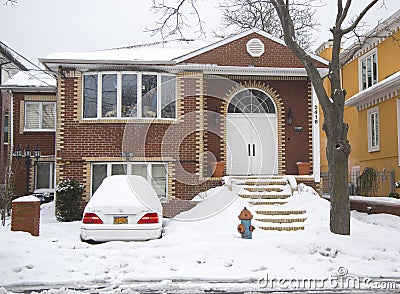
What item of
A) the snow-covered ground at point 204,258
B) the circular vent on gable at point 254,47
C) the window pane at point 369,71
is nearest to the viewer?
the snow-covered ground at point 204,258

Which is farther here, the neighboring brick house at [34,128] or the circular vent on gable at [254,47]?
the neighboring brick house at [34,128]

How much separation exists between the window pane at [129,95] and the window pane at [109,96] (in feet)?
0.93

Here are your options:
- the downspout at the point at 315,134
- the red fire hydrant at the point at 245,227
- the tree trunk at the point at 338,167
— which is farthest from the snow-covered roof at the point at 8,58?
the tree trunk at the point at 338,167

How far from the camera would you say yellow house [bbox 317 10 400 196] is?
17.8 m

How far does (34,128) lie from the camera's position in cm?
2095

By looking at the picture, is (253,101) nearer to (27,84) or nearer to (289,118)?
(289,118)

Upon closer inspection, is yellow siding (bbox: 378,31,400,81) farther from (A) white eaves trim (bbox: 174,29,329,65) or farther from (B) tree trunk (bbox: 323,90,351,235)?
(B) tree trunk (bbox: 323,90,351,235)

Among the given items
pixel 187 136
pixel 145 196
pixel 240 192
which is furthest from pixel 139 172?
pixel 145 196

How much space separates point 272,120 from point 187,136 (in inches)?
128

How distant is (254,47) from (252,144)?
3.30 metres

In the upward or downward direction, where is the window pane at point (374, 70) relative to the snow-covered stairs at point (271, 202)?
upward

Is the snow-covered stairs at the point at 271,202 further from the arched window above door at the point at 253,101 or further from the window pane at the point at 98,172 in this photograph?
the window pane at the point at 98,172

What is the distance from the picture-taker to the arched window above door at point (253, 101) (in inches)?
671

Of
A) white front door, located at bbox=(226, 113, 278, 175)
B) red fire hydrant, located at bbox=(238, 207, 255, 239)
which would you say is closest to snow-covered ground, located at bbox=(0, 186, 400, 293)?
red fire hydrant, located at bbox=(238, 207, 255, 239)
